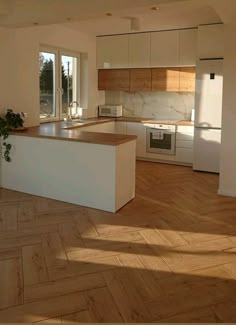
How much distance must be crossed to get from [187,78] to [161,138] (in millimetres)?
1140

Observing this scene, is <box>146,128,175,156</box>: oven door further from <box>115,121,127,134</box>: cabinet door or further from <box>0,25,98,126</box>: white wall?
<box>0,25,98,126</box>: white wall

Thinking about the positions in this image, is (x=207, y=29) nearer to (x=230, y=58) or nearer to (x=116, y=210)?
(x=230, y=58)

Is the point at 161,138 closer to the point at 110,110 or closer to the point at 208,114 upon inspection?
the point at 208,114

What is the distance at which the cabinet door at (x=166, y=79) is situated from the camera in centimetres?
616

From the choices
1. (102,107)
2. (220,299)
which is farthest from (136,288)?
(102,107)

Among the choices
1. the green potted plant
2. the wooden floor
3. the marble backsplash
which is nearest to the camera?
the wooden floor

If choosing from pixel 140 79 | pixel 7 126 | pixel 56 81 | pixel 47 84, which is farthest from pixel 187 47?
pixel 7 126

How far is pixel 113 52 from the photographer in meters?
6.70

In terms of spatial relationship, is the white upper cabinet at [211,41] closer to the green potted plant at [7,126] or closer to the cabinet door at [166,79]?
the cabinet door at [166,79]

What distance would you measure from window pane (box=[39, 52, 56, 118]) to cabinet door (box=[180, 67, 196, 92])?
2247mm

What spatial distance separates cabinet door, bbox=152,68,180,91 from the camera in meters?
6.16

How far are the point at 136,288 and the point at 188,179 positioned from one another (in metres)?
3.19

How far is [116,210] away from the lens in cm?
393

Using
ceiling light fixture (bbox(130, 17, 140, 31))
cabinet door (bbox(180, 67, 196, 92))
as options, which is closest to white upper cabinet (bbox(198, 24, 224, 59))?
cabinet door (bbox(180, 67, 196, 92))
